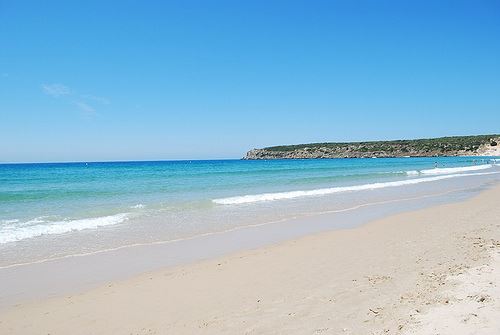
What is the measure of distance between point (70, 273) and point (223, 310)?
4020 millimetres

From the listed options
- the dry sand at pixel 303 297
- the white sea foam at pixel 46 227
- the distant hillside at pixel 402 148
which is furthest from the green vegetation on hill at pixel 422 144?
the dry sand at pixel 303 297

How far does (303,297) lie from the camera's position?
20.0 feet

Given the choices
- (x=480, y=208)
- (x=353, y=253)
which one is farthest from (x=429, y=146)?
(x=353, y=253)

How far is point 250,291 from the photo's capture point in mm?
6602

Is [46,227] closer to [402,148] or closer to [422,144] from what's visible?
[402,148]

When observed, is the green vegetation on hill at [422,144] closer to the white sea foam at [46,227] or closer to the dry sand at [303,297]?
the white sea foam at [46,227]

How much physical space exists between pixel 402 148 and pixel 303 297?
523 ft

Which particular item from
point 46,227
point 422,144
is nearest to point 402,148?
point 422,144

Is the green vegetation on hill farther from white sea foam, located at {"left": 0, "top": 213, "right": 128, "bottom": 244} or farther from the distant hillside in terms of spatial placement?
white sea foam, located at {"left": 0, "top": 213, "right": 128, "bottom": 244}

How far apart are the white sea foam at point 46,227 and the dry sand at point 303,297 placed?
20.7 feet

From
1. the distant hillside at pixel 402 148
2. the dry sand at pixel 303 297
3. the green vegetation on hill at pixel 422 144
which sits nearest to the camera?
the dry sand at pixel 303 297

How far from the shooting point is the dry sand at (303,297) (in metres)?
4.95

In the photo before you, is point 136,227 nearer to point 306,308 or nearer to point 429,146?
point 306,308

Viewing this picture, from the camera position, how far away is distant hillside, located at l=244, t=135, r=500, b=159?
446 ft
